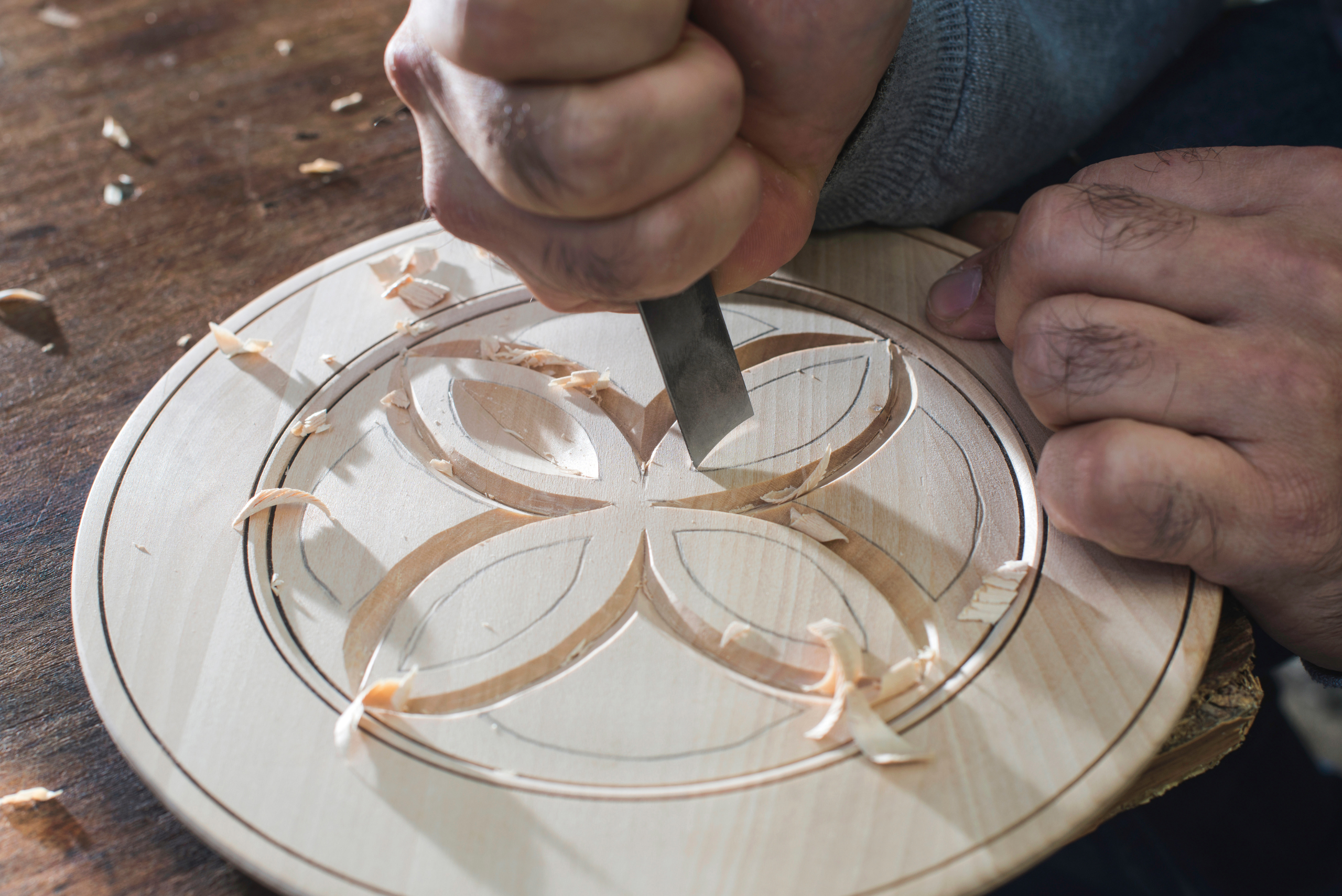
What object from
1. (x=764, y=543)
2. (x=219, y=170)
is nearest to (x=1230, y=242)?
(x=764, y=543)

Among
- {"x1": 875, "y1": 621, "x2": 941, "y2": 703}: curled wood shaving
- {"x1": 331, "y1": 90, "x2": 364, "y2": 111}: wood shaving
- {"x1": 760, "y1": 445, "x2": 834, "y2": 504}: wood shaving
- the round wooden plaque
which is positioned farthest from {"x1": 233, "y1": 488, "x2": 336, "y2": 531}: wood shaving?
{"x1": 331, "y1": 90, "x2": 364, "y2": 111}: wood shaving

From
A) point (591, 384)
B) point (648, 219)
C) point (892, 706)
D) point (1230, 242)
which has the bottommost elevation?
point (892, 706)

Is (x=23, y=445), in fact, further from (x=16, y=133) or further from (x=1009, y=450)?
(x=1009, y=450)

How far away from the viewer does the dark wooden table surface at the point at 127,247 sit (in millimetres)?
896

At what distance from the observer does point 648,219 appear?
2.78 ft

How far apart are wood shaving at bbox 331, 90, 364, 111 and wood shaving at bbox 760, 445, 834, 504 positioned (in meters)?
1.36

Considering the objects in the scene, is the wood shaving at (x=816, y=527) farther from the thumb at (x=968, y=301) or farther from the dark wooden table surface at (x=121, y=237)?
the dark wooden table surface at (x=121, y=237)

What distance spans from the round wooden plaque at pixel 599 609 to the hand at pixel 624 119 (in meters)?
0.23

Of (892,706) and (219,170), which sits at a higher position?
(219,170)

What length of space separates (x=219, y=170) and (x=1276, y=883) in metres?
2.51

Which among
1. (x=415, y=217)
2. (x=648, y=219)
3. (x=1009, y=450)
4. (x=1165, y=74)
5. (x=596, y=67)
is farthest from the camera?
(x=1165, y=74)

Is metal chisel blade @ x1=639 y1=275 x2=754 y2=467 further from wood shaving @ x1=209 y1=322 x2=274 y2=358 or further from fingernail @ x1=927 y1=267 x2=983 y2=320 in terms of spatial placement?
wood shaving @ x1=209 y1=322 x2=274 y2=358

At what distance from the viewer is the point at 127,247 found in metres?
1.52

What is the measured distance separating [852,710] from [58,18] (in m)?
2.51
